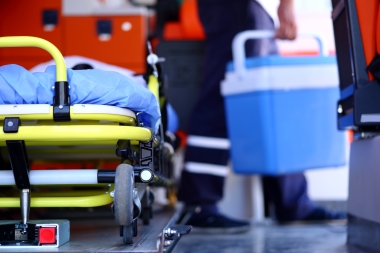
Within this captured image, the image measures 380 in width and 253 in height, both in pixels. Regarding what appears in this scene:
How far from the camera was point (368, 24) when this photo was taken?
5.84 ft

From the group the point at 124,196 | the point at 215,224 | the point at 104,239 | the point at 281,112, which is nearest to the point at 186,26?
the point at 281,112

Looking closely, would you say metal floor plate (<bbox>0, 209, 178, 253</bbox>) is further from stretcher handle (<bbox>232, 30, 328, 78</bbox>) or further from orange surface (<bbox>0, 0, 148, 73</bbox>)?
orange surface (<bbox>0, 0, 148, 73</bbox>)

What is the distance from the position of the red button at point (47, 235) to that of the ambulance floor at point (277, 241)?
2.32ft

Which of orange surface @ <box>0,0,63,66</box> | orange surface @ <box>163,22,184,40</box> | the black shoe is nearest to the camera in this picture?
the black shoe

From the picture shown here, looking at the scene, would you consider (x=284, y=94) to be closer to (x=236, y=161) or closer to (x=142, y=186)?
(x=236, y=161)

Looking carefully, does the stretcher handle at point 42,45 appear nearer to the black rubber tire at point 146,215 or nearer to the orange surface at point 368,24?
the black rubber tire at point 146,215

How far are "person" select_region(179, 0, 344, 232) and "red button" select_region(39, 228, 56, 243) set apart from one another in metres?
1.59

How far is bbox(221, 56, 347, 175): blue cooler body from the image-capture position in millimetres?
2832

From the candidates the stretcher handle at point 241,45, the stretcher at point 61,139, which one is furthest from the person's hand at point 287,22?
the stretcher at point 61,139

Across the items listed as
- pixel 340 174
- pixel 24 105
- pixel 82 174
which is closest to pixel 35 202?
pixel 82 174

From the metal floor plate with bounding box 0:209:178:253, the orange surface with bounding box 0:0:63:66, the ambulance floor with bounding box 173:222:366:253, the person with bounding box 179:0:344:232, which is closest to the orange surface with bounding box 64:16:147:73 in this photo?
the orange surface with bounding box 0:0:63:66

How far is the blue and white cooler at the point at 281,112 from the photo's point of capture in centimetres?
283

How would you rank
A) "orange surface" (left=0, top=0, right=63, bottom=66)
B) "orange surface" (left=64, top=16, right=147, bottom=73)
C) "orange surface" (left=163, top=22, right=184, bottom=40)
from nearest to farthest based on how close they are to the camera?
"orange surface" (left=0, top=0, right=63, bottom=66), "orange surface" (left=64, top=16, right=147, bottom=73), "orange surface" (left=163, top=22, right=184, bottom=40)

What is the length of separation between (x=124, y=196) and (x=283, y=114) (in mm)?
1625
